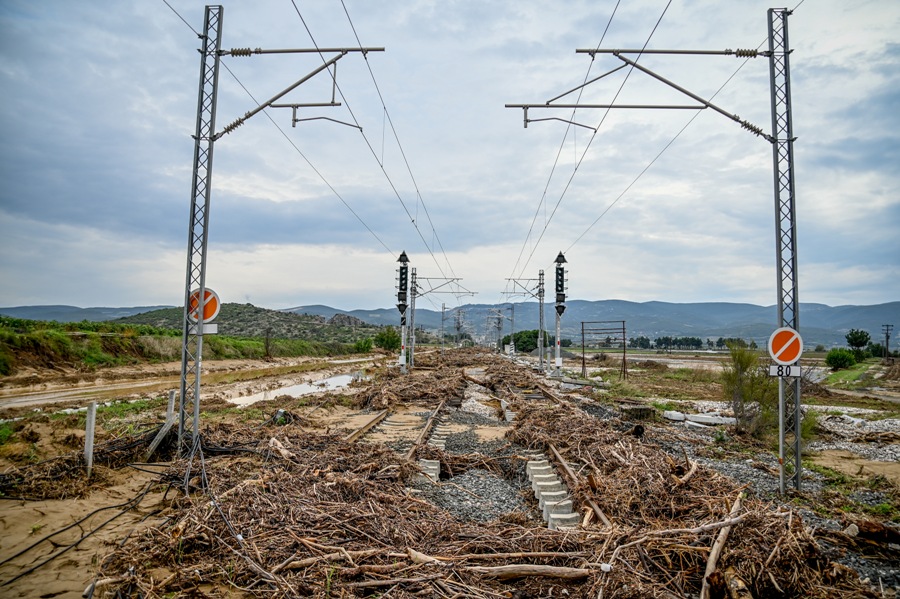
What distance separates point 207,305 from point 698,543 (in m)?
8.83

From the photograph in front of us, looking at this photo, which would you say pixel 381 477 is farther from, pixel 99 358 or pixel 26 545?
pixel 99 358

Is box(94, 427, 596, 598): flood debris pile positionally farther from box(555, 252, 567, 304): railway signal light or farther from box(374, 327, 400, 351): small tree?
box(374, 327, 400, 351): small tree

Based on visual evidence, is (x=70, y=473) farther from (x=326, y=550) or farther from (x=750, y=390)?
(x=750, y=390)

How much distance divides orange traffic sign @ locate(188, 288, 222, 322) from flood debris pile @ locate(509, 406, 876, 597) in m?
7.31

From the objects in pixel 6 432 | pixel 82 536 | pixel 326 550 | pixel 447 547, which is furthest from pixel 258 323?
pixel 447 547

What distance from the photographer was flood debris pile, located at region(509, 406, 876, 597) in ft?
16.8

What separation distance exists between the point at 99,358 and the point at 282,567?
1531 inches

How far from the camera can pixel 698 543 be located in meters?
5.77

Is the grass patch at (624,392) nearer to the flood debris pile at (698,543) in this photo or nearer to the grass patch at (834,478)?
the grass patch at (834,478)

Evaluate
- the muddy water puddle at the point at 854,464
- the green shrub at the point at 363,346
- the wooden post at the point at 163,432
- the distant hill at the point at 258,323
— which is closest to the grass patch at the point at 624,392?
the muddy water puddle at the point at 854,464

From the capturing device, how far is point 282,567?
17.2ft

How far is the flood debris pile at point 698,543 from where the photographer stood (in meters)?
5.13

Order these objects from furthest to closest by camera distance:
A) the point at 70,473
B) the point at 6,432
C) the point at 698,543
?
the point at 6,432 → the point at 70,473 → the point at 698,543

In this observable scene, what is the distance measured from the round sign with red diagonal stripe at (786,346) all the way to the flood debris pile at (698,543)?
2.31 m
